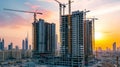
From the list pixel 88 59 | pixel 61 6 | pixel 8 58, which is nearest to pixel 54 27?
pixel 61 6

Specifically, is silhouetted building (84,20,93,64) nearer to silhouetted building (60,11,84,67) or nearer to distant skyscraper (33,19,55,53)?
distant skyscraper (33,19,55,53)

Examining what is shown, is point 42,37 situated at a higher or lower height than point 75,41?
higher

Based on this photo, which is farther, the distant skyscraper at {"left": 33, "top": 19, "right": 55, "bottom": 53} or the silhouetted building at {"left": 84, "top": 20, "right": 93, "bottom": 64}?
the distant skyscraper at {"left": 33, "top": 19, "right": 55, "bottom": 53}

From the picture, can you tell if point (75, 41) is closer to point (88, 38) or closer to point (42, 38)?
point (88, 38)

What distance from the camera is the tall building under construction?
144 ft

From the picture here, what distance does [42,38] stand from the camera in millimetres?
43844

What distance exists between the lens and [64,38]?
116ft

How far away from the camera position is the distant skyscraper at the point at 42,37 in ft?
144

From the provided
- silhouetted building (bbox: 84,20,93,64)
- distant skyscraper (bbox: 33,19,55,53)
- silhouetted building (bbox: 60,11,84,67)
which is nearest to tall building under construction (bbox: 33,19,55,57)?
distant skyscraper (bbox: 33,19,55,53)

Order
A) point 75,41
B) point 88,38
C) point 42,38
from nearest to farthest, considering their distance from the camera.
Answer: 1. point 75,41
2. point 88,38
3. point 42,38

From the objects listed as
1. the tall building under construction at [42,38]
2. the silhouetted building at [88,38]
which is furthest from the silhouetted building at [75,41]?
the tall building under construction at [42,38]

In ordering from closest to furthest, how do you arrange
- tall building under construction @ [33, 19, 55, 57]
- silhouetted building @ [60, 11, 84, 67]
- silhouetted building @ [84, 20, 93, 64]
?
silhouetted building @ [60, 11, 84, 67] < silhouetted building @ [84, 20, 93, 64] < tall building under construction @ [33, 19, 55, 57]

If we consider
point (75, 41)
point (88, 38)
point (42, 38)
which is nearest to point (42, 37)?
point (42, 38)

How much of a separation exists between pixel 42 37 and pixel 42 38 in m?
0.22
